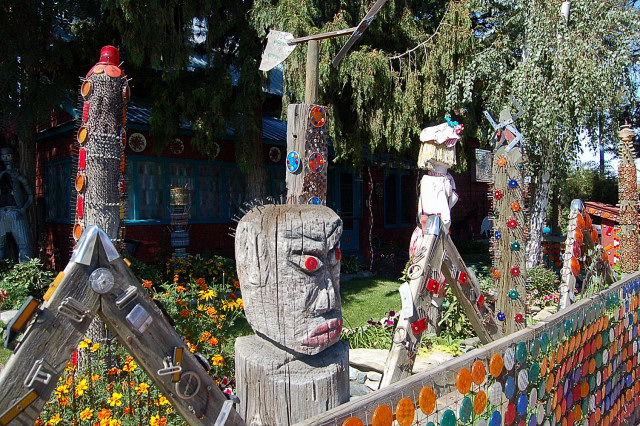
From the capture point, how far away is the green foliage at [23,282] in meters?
6.88

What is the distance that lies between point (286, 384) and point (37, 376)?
1.06 m

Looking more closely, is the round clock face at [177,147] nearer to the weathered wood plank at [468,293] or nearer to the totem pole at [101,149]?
the totem pole at [101,149]

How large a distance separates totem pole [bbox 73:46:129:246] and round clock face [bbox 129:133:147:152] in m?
4.96

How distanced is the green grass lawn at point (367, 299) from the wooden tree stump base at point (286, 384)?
4.00 m

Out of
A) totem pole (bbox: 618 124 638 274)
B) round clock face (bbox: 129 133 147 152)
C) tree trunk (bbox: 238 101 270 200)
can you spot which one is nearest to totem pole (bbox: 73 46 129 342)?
tree trunk (bbox: 238 101 270 200)

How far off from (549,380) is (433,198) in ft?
10.5

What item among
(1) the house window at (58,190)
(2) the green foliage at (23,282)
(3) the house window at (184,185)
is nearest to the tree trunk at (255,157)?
(3) the house window at (184,185)

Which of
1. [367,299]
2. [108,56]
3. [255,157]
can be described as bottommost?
[367,299]

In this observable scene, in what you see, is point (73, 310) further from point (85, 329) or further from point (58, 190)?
point (58, 190)

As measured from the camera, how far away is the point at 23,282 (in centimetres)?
723

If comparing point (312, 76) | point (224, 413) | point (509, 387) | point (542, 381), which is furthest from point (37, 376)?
point (312, 76)

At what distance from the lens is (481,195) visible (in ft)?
58.6

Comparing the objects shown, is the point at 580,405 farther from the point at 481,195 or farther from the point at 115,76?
the point at 481,195

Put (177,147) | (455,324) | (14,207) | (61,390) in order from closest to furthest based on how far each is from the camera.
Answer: (61,390) < (455,324) < (14,207) < (177,147)
